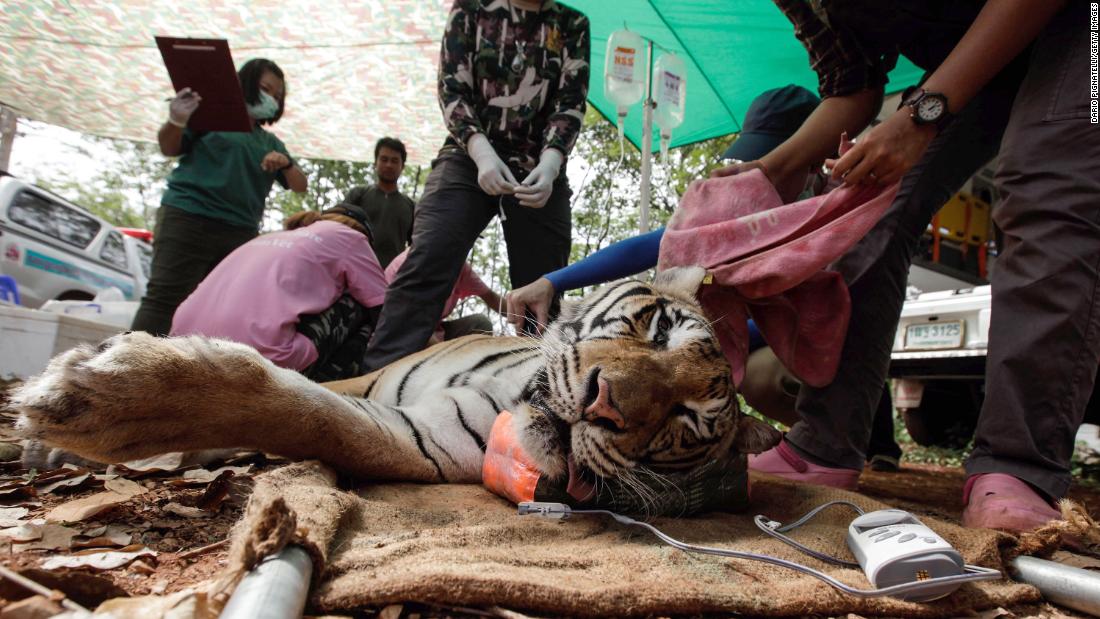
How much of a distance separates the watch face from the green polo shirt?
4.00 metres

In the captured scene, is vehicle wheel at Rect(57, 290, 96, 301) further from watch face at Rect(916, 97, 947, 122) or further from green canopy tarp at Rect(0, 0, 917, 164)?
watch face at Rect(916, 97, 947, 122)

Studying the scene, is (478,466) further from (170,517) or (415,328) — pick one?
(415,328)

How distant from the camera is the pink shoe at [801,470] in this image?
2303mm

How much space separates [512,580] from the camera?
0.98 m

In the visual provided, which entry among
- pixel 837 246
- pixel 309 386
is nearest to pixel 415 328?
pixel 309 386

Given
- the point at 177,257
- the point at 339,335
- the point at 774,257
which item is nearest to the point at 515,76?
the point at 339,335

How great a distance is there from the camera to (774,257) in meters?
1.94

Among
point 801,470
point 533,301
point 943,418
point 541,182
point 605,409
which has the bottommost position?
point 943,418

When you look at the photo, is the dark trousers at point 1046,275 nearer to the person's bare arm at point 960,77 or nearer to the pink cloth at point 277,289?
the person's bare arm at point 960,77

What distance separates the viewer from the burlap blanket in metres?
0.95

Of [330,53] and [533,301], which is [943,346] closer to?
[533,301]

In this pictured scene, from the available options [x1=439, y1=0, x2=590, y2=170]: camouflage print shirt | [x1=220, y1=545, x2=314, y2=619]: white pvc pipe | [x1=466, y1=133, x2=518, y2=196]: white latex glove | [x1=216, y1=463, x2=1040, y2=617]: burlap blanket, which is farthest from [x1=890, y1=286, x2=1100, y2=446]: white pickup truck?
[x1=220, y1=545, x2=314, y2=619]: white pvc pipe

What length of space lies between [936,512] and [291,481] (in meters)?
2.16

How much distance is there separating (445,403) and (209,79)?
314cm
